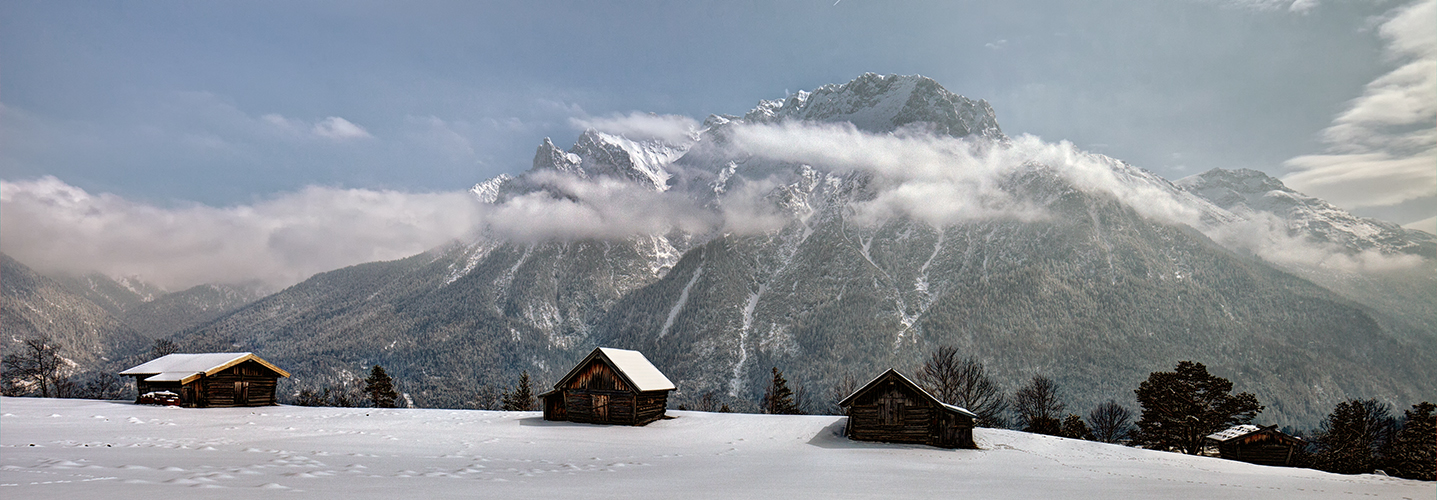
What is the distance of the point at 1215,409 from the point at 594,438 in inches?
2276

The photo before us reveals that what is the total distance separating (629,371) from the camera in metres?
39.3

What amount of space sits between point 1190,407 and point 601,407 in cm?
5323

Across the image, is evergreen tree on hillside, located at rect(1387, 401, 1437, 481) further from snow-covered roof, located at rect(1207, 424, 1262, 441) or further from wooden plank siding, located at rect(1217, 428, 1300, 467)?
snow-covered roof, located at rect(1207, 424, 1262, 441)

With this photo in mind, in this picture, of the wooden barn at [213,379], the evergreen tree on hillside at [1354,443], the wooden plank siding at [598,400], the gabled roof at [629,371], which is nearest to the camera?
the gabled roof at [629,371]

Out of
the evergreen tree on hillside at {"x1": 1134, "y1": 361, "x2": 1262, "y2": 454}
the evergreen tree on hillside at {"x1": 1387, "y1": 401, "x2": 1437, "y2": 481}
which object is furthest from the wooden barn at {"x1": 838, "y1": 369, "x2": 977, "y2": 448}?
the evergreen tree on hillside at {"x1": 1134, "y1": 361, "x2": 1262, "y2": 454}

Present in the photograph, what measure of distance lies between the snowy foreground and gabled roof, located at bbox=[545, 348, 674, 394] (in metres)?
2.92

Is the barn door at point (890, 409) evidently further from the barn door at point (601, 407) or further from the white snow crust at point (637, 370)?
the barn door at point (601, 407)

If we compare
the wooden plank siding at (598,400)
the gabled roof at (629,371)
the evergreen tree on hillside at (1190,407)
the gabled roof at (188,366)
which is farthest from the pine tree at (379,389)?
the evergreen tree on hillside at (1190,407)

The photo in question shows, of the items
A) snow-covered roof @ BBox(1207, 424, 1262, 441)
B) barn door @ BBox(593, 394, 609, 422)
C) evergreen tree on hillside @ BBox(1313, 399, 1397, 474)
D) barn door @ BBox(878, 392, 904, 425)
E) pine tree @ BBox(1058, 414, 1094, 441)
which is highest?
barn door @ BBox(878, 392, 904, 425)

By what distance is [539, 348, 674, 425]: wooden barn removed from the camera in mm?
38375

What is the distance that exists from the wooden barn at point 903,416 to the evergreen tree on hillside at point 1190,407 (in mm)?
34193

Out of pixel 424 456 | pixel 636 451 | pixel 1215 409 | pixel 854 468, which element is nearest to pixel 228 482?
pixel 424 456

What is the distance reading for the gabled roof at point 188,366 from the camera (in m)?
40.2

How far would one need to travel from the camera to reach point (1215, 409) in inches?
2099
